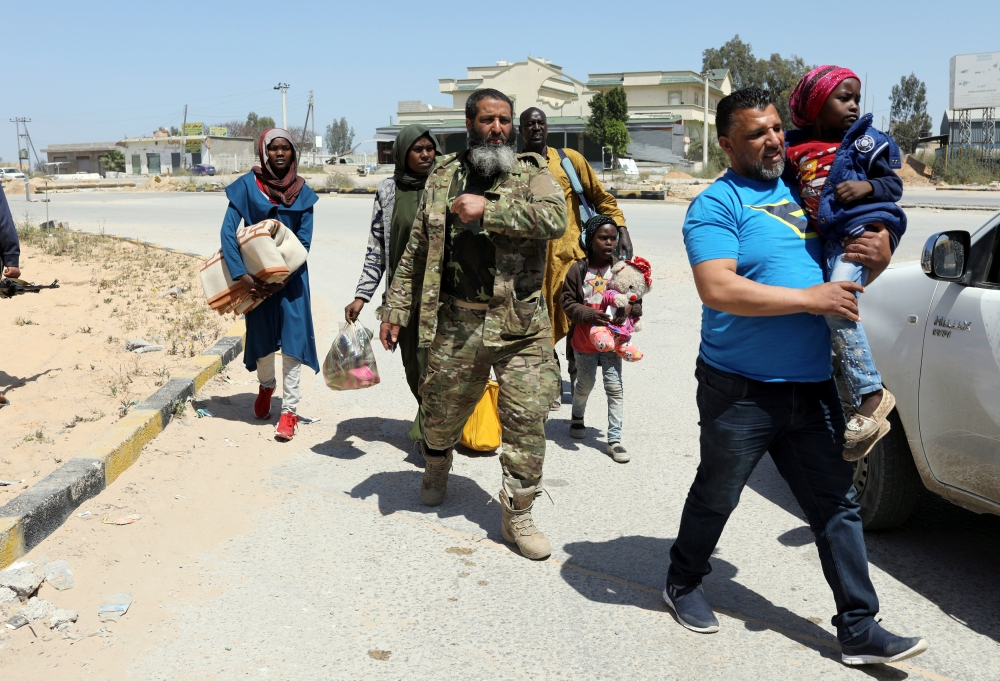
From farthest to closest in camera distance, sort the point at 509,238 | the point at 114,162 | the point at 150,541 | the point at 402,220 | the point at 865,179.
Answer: the point at 114,162, the point at 402,220, the point at 150,541, the point at 509,238, the point at 865,179

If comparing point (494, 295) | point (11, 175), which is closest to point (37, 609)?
point (494, 295)

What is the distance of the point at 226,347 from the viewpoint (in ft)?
26.0

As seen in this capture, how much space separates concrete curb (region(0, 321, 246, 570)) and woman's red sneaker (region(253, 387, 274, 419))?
0.54 meters

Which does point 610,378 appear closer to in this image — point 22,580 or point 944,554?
point 944,554

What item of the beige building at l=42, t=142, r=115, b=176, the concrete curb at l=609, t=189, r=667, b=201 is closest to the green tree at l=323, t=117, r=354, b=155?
the beige building at l=42, t=142, r=115, b=176

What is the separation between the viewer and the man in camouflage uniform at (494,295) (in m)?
3.99

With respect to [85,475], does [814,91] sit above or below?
above

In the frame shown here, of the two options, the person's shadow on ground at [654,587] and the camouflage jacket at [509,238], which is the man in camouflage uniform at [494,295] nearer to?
the camouflage jacket at [509,238]

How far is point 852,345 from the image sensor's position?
9.65ft

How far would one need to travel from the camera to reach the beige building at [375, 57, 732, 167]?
66.0m

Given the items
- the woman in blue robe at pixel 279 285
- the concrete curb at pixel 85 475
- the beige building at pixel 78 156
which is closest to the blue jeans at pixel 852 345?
the concrete curb at pixel 85 475

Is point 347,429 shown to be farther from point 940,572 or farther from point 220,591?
point 940,572

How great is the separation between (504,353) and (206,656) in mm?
1742

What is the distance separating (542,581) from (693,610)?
0.72 metres
